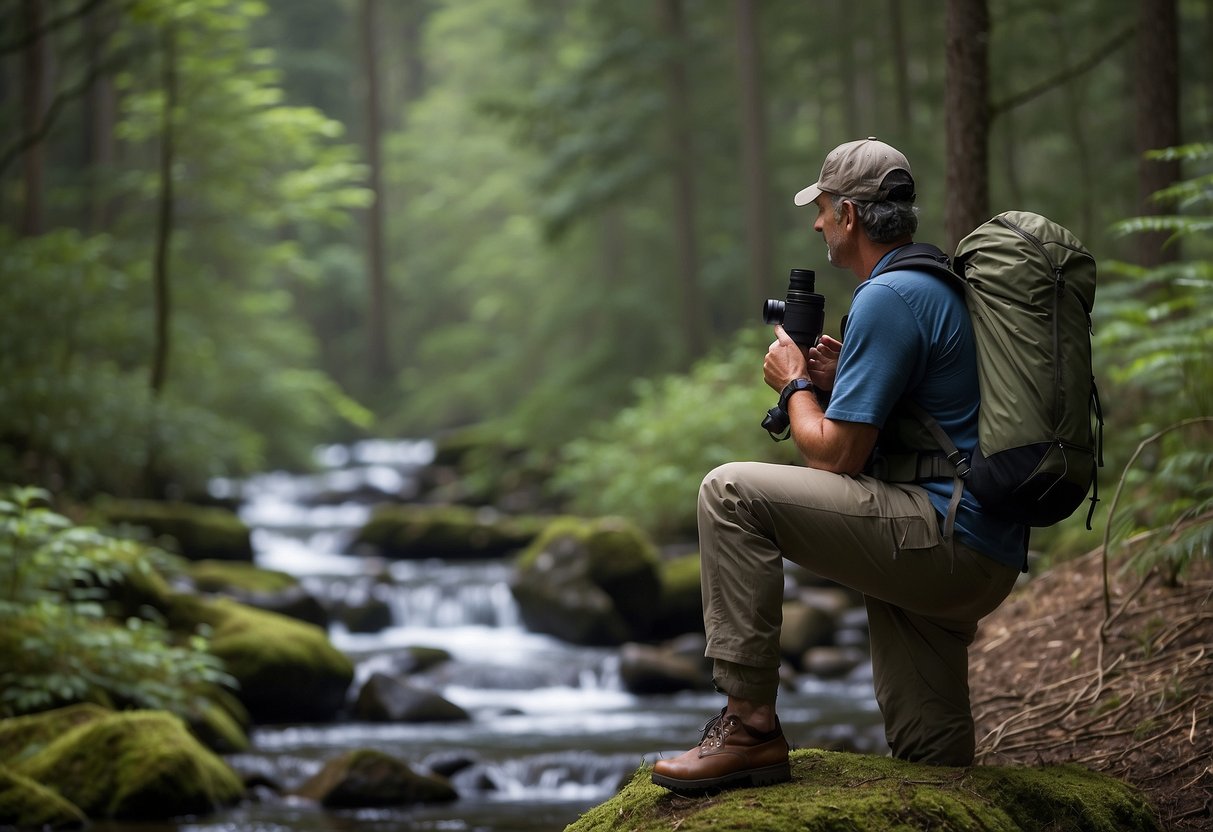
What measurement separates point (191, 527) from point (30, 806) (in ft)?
28.3

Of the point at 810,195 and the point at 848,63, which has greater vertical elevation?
the point at 848,63

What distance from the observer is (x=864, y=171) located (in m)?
3.74

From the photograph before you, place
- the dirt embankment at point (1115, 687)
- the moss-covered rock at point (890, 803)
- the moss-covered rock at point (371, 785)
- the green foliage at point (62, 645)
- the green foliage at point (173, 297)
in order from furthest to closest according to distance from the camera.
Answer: the green foliage at point (173, 297) < the moss-covered rock at point (371, 785) < the green foliage at point (62, 645) < the dirt embankment at point (1115, 687) < the moss-covered rock at point (890, 803)

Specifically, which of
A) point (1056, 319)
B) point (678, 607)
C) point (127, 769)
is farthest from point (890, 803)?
point (678, 607)

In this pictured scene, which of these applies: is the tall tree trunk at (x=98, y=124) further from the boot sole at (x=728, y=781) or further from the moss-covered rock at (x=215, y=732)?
the boot sole at (x=728, y=781)

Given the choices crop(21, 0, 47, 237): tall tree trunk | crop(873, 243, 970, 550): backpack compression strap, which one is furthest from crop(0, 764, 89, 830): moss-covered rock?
crop(21, 0, 47, 237): tall tree trunk

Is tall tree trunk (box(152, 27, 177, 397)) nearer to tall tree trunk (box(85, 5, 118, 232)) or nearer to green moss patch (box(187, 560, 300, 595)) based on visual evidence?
tall tree trunk (box(85, 5, 118, 232))

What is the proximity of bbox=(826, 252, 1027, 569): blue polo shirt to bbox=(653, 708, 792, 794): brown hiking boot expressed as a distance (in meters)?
0.90

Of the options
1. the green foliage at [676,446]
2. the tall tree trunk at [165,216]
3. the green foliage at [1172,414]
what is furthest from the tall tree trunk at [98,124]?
the green foliage at [1172,414]

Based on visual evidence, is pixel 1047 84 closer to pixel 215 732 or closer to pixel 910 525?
pixel 910 525

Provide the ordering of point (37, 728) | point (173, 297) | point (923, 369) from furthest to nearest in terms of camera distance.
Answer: point (173, 297) → point (37, 728) → point (923, 369)

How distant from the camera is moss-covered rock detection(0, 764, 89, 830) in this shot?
667 centimetres

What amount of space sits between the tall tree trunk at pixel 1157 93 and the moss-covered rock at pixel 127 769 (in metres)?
7.42

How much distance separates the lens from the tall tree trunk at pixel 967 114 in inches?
277
